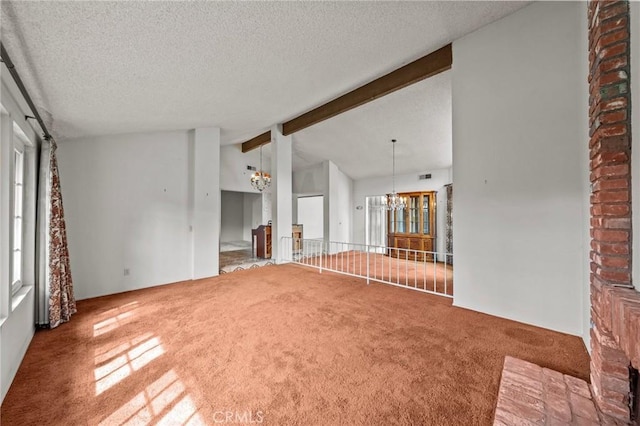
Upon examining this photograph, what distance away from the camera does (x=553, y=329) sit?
2447 mm

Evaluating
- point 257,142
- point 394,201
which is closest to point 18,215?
point 257,142

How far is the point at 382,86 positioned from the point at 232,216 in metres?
8.43

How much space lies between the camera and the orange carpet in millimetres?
1476

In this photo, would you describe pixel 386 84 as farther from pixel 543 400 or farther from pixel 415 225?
pixel 415 225

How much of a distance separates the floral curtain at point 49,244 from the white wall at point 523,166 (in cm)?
472

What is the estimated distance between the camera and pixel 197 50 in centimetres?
233

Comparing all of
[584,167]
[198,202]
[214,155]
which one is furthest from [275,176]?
[584,167]

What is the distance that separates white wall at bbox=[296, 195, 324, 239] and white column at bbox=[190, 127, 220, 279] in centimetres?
602

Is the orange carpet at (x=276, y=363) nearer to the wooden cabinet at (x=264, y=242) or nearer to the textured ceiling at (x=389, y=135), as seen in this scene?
the wooden cabinet at (x=264, y=242)

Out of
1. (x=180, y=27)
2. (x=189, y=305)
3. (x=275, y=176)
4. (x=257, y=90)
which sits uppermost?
(x=257, y=90)

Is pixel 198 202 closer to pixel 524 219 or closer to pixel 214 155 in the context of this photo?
pixel 214 155

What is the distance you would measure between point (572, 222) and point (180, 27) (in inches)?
159

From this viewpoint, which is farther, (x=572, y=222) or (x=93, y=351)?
(x=572, y=222)

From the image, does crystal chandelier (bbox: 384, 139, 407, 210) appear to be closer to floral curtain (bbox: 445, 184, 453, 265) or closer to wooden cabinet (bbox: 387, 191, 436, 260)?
wooden cabinet (bbox: 387, 191, 436, 260)
